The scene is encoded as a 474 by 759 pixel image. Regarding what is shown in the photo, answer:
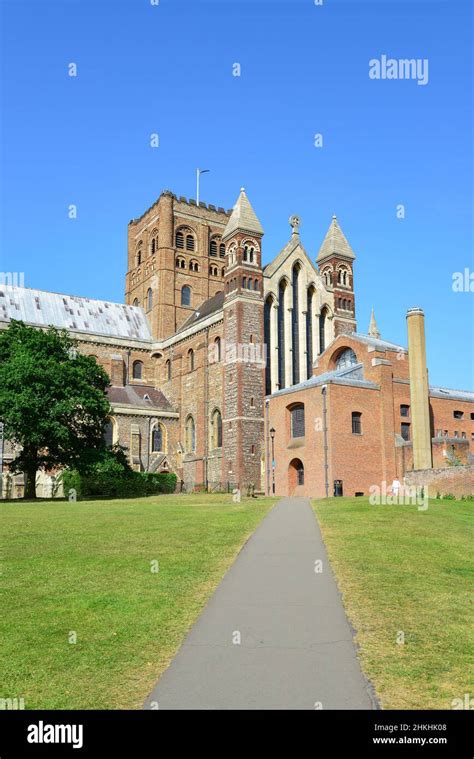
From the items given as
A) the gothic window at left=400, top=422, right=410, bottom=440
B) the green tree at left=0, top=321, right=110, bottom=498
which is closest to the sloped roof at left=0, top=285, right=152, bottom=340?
the green tree at left=0, top=321, right=110, bottom=498

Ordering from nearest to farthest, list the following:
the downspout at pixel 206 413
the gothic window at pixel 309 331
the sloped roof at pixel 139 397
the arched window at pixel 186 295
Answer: the downspout at pixel 206 413
the gothic window at pixel 309 331
the sloped roof at pixel 139 397
the arched window at pixel 186 295

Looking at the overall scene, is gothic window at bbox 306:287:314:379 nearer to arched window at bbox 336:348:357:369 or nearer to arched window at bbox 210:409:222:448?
arched window at bbox 336:348:357:369

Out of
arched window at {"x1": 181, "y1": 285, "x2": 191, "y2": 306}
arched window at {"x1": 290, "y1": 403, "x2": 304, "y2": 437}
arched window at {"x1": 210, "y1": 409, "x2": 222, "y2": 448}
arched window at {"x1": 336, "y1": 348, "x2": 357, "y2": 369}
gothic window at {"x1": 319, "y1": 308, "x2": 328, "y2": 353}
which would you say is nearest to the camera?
arched window at {"x1": 290, "y1": 403, "x2": 304, "y2": 437}

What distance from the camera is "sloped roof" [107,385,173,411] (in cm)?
6063

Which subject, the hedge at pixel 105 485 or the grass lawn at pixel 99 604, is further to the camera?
the hedge at pixel 105 485

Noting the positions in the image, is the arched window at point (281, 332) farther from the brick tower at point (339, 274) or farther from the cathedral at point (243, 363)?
the brick tower at point (339, 274)

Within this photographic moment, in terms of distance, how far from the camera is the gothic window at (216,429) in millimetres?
54031

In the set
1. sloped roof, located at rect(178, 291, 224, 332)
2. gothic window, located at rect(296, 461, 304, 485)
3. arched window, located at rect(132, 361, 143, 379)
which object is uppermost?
sloped roof, located at rect(178, 291, 224, 332)

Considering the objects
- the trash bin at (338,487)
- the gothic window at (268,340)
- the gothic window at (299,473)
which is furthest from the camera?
the gothic window at (268,340)

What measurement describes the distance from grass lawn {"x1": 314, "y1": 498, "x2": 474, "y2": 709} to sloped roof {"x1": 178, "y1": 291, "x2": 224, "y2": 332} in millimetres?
44317

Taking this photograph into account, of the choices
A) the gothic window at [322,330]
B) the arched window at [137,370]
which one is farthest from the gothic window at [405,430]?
the arched window at [137,370]

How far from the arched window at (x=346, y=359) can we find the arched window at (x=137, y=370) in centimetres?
2373

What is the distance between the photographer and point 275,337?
54.1 m

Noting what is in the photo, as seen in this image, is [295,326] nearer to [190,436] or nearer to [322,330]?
[322,330]
